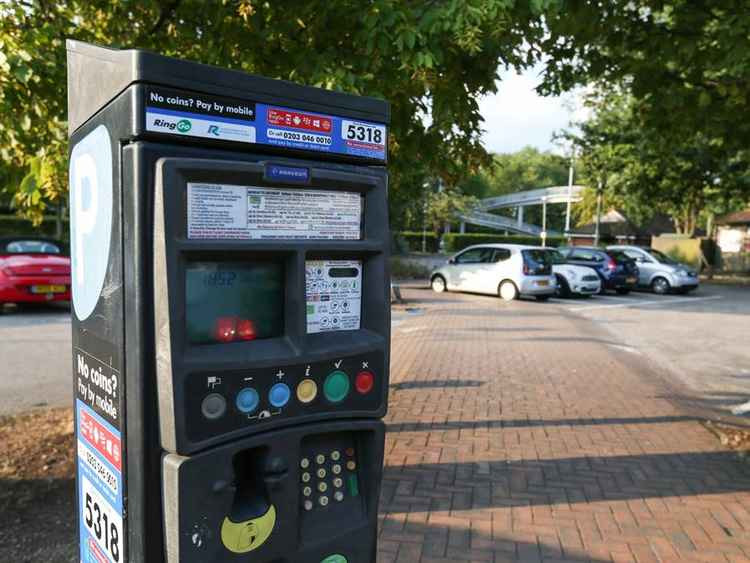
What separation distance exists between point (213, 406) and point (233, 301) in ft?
0.98

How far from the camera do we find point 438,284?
19156mm

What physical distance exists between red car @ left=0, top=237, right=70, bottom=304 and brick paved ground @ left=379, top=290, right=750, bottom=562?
23.7ft

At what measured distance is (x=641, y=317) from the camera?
1447 cm

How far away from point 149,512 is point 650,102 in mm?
6345

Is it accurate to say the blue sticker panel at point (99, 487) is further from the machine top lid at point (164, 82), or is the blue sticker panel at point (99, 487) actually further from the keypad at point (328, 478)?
the machine top lid at point (164, 82)

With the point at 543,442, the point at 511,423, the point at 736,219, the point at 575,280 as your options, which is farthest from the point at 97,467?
the point at 736,219

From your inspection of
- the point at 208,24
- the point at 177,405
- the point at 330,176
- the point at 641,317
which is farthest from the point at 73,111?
the point at 641,317

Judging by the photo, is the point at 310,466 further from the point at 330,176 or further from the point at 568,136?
the point at 568,136

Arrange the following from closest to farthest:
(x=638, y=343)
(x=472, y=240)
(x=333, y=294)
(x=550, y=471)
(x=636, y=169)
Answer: (x=333, y=294) < (x=550, y=471) < (x=638, y=343) < (x=636, y=169) < (x=472, y=240)

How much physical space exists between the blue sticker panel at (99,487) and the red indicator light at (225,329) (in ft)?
1.41

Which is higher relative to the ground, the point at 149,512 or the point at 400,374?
the point at 149,512

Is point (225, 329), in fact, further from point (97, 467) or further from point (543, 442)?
point (543, 442)

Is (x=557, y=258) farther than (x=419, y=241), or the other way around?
(x=419, y=241)

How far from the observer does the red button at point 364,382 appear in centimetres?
196
